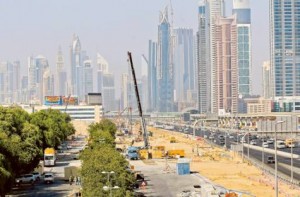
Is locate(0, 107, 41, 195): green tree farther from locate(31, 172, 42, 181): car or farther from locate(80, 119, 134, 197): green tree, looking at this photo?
locate(80, 119, 134, 197): green tree

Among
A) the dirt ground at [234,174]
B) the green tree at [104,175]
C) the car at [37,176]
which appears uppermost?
the green tree at [104,175]

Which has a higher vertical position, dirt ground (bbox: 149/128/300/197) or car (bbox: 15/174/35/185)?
car (bbox: 15/174/35/185)

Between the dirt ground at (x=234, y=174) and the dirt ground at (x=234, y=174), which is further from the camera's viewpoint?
the dirt ground at (x=234, y=174)

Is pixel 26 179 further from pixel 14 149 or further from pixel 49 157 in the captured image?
pixel 49 157

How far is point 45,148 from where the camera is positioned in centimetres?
10788

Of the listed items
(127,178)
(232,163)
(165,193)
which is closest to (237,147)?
(232,163)

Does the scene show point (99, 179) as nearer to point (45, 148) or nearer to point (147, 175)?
point (147, 175)

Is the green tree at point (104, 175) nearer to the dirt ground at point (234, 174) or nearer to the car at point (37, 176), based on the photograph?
the dirt ground at point (234, 174)

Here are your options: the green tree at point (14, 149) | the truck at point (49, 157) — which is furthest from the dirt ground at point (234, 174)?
the green tree at point (14, 149)

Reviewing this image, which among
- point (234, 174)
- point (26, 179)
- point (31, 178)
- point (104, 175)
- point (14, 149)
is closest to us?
point (104, 175)

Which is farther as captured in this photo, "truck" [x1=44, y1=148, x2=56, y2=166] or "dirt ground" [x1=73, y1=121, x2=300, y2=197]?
"truck" [x1=44, y1=148, x2=56, y2=166]

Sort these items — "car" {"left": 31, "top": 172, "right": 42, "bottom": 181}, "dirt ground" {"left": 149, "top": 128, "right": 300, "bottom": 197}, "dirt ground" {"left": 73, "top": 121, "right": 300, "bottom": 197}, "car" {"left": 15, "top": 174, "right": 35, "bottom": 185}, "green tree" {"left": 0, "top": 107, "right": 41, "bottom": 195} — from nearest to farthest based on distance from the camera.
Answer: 1. "green tree" {"left": 0, "top": 107, "right": 41, "bottom": 195}
2. "dirt ground" {"left": 73, "top": 121, "right": 300, "bottom": 197}
3. "dirt ground" {"left": 149, "top": 128, "right": 300, "bottom": 197}
4. "car" {"left": 15, "top": 174, "right": 35, "bottom": 185}
5. "car" {"left": 31, "top": 172, "right": 42, "bottom": 181}

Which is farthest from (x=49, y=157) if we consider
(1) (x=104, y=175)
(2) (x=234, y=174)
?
(1) (x=104, y=175)

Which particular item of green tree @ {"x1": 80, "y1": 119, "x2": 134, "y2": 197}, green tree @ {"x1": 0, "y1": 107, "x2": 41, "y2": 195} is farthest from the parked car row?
green tree @ {"x1": 80, "y1": 119, "x2": 134, "y2": 197}
